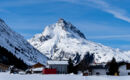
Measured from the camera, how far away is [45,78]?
132ft

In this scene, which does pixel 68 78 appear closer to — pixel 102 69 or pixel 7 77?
pixel 7 77

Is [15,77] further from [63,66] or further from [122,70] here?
[122,70]

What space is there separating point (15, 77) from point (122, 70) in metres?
64.4

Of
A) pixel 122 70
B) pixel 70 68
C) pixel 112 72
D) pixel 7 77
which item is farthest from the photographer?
pixel 70 68

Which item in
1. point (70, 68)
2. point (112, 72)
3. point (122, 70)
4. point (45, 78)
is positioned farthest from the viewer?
point (70, 68)

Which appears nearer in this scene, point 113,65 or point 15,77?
point 15,77

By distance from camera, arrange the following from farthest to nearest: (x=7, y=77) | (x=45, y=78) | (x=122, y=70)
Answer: (x=122, y=70) < (x=45, y=78) < (x=7, y=77)

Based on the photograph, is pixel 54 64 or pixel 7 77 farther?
pixel 54 64

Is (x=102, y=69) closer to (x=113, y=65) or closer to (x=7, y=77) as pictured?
(x=113, y=65)

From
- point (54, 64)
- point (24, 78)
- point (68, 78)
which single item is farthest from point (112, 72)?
point (24, 78)

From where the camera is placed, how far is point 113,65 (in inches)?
3556

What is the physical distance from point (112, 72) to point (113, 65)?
9.30 ft

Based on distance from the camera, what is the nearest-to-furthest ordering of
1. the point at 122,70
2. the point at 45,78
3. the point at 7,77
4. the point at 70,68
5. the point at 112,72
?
the point at 7,77 → the point at 45,78 → the point at 112,72 → the point at 122,70 → the point at 70,68

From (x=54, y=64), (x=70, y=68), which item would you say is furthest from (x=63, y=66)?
(x=70, y=68)
